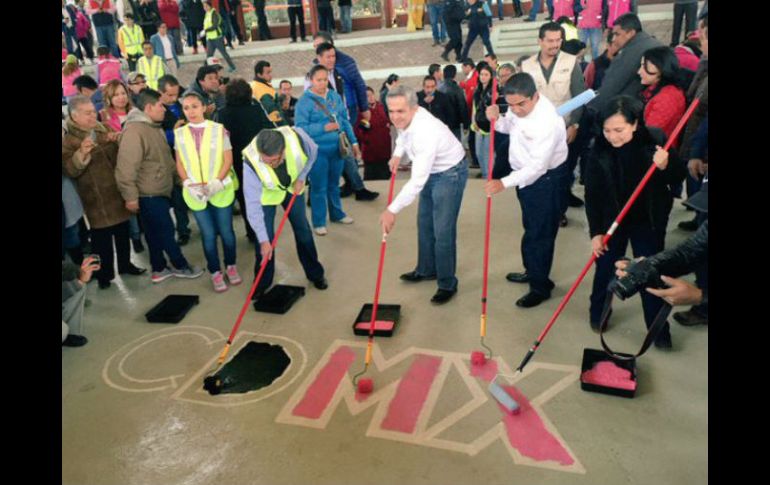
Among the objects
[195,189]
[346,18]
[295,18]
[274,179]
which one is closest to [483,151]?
[274,179]

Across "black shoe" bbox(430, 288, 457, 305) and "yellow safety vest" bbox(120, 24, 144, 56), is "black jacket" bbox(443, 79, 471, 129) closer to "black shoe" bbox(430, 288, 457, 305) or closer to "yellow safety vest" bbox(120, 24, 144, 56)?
"black shoe" bbox(430, 288, 457, 305)

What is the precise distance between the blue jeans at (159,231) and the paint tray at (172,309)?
23.4 inches

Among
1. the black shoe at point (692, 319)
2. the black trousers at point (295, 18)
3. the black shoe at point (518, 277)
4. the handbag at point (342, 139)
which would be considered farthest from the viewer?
the black trousers at point (295, 18)

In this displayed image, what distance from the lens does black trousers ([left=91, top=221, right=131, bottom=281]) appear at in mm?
5613

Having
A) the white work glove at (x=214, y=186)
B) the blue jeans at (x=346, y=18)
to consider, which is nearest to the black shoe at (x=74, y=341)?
A: the white work glove at (x=214, y=186)

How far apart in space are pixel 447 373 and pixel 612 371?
118cm

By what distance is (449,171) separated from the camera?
15.5 ft

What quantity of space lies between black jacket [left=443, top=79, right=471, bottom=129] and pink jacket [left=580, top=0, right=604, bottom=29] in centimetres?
552

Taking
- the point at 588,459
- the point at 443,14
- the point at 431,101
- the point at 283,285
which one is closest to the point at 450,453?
the point at 588,459

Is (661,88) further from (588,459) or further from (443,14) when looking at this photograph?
(443,14)

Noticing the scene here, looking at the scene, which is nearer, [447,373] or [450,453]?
[450,453]

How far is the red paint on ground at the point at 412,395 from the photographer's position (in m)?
3.61

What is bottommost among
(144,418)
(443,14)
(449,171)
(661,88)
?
(144,418)

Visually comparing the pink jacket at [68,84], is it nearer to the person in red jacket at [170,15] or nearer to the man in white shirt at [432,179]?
the person in red jacket at [170,15]
